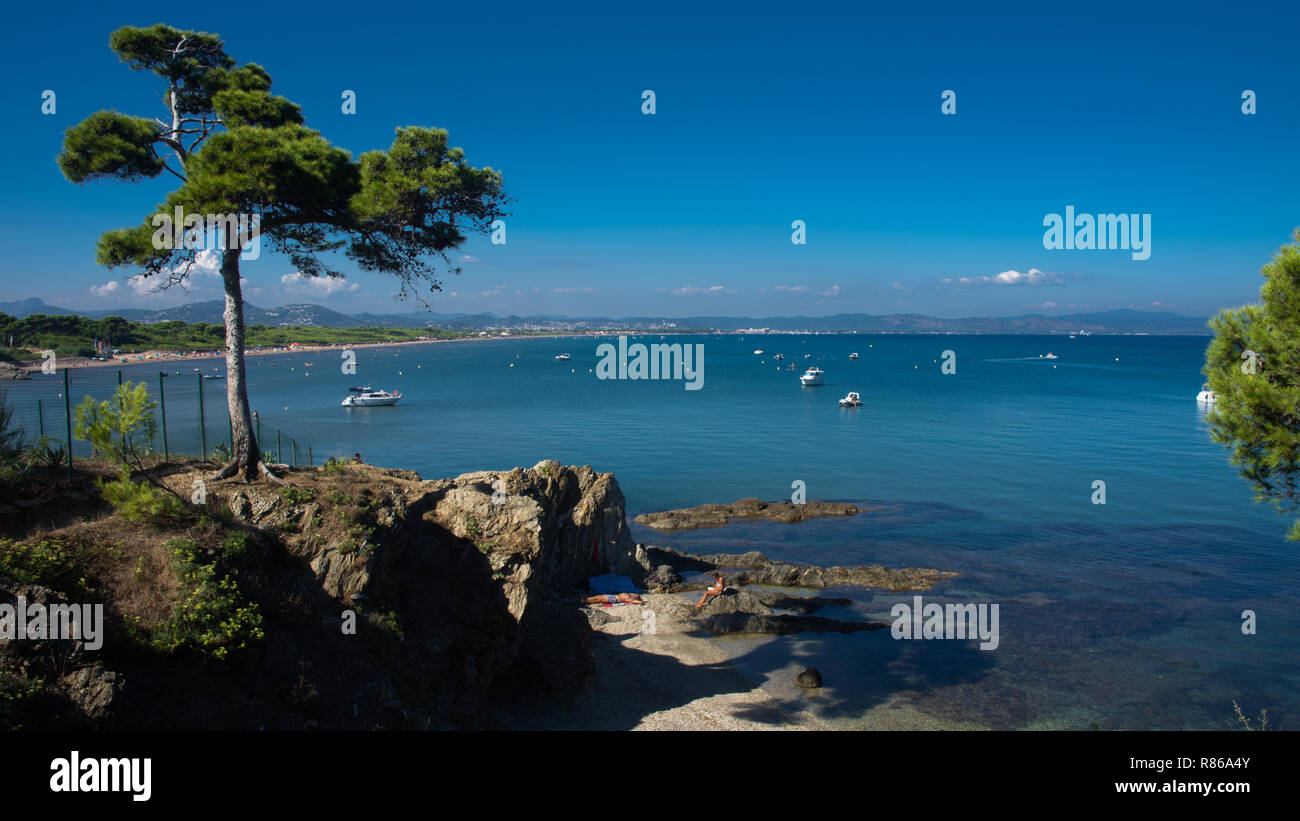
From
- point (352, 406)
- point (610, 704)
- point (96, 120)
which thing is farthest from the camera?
point (352, 406)

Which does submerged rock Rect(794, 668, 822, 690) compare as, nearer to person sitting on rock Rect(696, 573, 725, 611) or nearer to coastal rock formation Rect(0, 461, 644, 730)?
person sitting on rock Rect(696, 573, 725, 611)

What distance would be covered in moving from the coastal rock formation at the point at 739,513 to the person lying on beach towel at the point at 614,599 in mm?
10363

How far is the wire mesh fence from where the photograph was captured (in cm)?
2536

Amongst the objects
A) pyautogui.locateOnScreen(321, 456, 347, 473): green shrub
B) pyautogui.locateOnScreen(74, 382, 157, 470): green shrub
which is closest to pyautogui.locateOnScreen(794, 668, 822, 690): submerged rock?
pyautogui.locateOnScreen(321, 456, 347, 473): green shrub

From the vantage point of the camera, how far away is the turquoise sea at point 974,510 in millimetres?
18656

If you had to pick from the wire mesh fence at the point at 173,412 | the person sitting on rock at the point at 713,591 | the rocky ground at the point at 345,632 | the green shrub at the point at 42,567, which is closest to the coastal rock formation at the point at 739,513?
the person sitting on rock at the point at 713,591

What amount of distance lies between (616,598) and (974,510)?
75.3 ft

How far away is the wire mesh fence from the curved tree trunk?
2.73 metres

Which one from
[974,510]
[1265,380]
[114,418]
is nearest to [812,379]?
[974,510]

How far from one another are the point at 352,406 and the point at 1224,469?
77.4 m

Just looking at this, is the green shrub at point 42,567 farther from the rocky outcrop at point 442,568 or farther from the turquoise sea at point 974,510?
the turquoise sea at point 974,510

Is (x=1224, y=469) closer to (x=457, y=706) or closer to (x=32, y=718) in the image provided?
(x=457, y=706)
